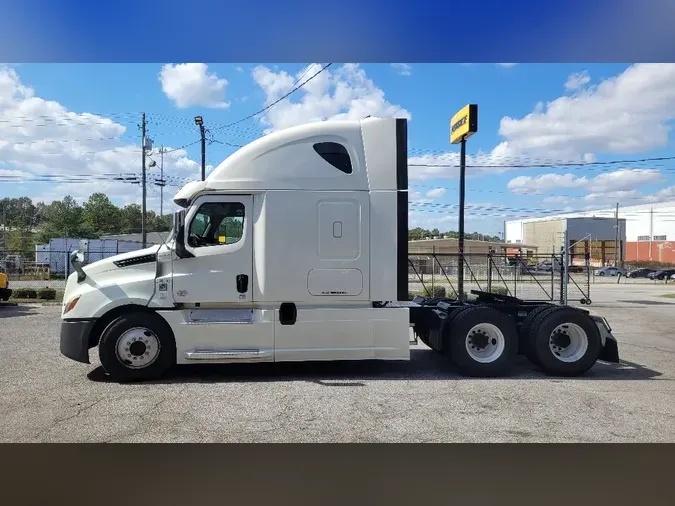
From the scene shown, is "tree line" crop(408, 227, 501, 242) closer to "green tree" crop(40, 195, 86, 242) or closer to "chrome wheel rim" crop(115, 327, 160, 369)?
"chrome wheel rim" crop(115, 327, 160, 369)

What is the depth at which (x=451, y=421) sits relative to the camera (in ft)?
20.2

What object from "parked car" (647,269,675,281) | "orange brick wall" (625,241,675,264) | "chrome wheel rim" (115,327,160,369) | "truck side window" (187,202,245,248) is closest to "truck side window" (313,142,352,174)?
"truck side window" (187,202,245,248)

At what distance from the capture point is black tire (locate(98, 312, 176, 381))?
7.76 m

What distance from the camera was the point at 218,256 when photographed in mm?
7938

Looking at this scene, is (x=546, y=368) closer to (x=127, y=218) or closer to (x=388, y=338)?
(x=388, y=338)

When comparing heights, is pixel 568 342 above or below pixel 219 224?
below

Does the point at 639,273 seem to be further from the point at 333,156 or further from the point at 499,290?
the point at 333,156

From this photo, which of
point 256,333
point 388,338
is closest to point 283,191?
point 256,333

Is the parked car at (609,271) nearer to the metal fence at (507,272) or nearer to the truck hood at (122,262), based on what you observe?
the metal fence at (507,272)

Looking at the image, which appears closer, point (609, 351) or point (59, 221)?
point (609, 351)

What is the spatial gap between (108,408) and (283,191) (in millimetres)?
3455

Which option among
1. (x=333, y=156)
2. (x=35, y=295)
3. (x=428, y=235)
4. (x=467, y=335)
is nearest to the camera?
(x=333, y=156)

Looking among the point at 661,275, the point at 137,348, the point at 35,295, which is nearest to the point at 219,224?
the point at 137,348

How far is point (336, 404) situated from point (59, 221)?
28518 mm
